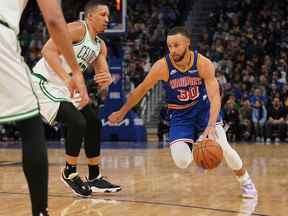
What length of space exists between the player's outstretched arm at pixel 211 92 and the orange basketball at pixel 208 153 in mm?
80

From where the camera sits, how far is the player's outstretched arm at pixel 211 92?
5926 mm

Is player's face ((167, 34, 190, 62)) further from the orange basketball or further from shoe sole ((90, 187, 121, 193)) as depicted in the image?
shoe sole ((90, 187, 121, 193))

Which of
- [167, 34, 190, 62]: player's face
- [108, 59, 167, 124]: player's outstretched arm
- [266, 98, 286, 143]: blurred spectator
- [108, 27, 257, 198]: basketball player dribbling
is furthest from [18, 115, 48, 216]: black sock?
[266, 98, 286, 143]: blurred spectator

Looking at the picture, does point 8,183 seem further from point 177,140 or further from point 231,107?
point 231,107

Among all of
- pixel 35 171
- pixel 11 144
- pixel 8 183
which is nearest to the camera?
pixel 35 171

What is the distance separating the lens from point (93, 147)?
636 cm

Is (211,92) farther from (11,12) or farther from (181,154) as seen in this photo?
(11,12)

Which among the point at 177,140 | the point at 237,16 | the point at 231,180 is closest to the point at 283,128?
the point at 237,16

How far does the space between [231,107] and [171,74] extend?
970 centimetres

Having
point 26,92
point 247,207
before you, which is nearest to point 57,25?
point 26,92

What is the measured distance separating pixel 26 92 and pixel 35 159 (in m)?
0.32

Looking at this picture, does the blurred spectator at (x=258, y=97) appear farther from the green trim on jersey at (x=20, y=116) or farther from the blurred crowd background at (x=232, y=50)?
the green trim on jersey at (x=20, y=116)

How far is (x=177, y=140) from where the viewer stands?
21.6ft

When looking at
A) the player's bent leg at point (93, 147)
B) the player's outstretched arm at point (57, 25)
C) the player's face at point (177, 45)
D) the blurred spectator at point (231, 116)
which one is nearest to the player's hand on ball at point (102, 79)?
the player's bent leg at point (93, 147)
